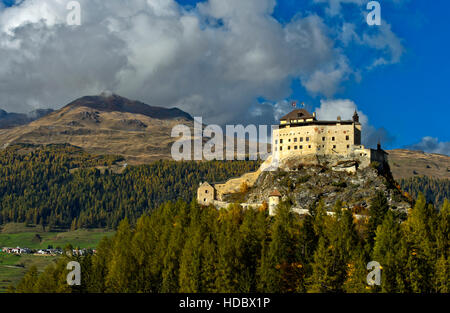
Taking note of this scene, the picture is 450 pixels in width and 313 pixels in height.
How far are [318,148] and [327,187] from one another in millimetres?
11799

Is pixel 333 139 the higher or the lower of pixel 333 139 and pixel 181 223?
the higher

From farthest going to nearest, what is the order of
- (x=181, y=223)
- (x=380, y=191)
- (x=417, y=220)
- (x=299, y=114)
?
(x=299, y=114) → (x=380, y=191) → (x=181, y=223) → (x=417, y=220)

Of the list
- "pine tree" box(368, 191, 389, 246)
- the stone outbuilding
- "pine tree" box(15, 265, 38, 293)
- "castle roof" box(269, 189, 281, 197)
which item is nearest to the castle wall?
"castle roof" box(269, 189, 281, 197)

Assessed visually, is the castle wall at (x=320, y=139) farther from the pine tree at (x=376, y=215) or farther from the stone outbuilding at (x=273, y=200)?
the pine tree at (x=376, y=215)

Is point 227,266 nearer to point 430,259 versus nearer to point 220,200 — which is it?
point 430,259

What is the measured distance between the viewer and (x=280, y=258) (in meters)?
85.9

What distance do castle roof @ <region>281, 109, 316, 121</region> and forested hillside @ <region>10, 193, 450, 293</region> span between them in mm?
40000

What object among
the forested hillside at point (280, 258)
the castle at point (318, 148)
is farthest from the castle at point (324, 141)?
the forested hillside at point (280, 258)

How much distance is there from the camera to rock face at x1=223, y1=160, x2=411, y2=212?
11644 centimetres

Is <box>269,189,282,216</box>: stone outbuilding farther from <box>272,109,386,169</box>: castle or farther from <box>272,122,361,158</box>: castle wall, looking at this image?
<box>272,122,361,158</box>: castle wall

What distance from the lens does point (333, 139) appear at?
422 ft

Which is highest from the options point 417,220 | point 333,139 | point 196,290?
point 333,139
